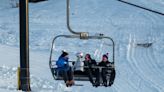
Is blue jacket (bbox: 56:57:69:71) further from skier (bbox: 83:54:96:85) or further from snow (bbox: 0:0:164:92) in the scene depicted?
snow (bbox: 0:0:164:92)

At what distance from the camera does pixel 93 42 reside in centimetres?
2750

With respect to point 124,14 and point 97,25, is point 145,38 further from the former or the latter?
point 124,14

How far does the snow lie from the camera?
59.3ft

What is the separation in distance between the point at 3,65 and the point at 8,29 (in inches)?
469

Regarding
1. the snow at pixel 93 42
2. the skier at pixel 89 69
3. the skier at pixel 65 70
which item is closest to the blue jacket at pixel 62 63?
the skier at pixel 65 70

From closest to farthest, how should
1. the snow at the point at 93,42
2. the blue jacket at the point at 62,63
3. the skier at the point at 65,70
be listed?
the skier at the point at 65,70
the blue jacket at the point at 62,63
the snow at the point at 93,42

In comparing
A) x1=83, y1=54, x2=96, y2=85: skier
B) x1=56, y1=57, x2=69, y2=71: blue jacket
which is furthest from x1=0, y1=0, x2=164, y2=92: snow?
x1=56, y1=57, x2=69, y2=71: blue jacket

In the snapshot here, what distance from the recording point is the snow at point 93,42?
18078mm

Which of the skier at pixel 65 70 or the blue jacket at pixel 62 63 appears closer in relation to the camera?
the skier at pixel 65 70

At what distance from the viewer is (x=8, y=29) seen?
31.6 m

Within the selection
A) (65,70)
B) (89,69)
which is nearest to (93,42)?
(89,69)

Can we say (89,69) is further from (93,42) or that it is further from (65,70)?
(93,42)

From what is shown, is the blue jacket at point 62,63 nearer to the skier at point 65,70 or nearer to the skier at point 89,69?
the skier at point 65,70

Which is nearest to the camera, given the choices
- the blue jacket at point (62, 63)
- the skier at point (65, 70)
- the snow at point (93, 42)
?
A: the skier at point (65, 70)
